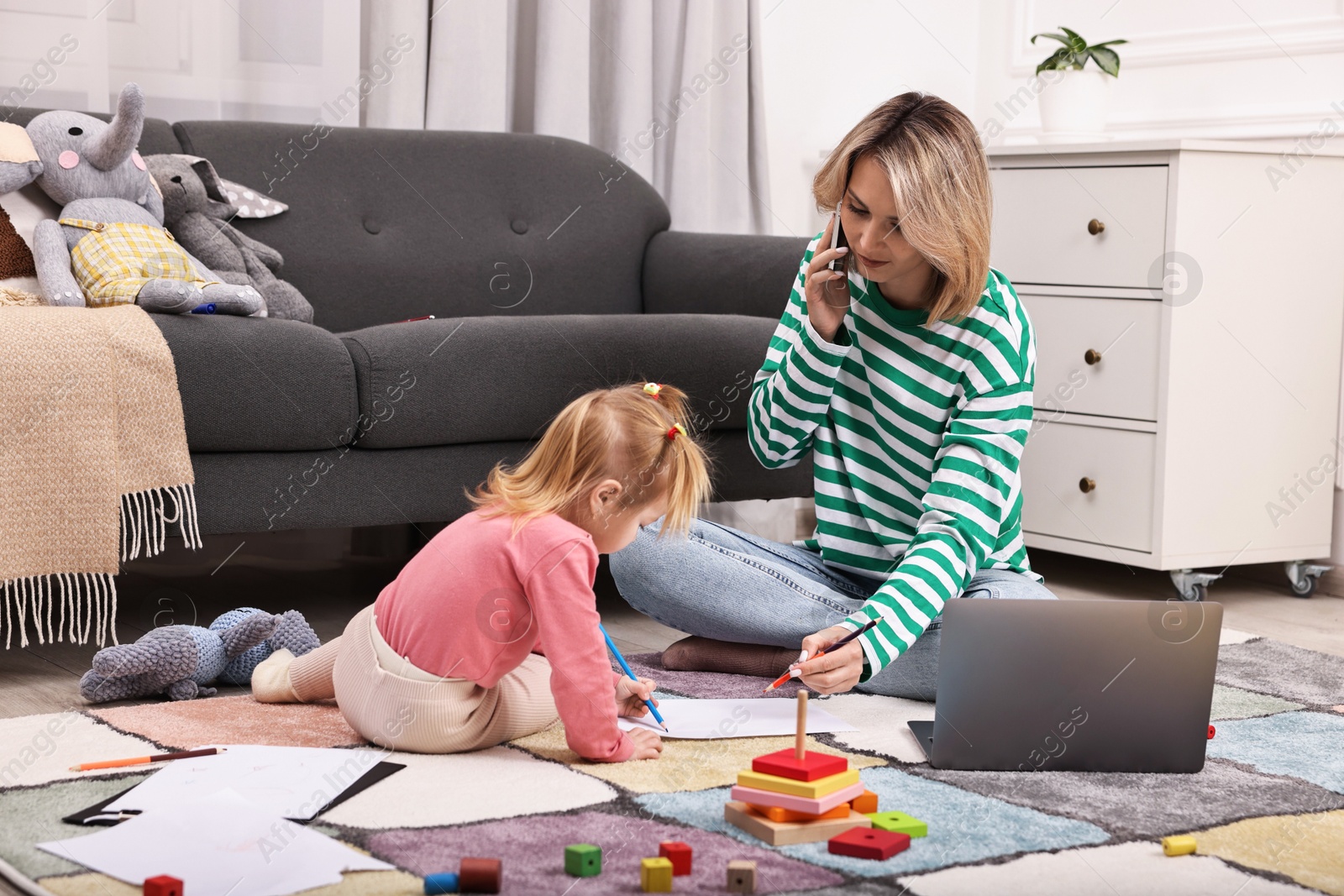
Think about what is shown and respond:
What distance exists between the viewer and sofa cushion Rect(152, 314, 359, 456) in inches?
65.4

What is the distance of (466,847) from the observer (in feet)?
3.34

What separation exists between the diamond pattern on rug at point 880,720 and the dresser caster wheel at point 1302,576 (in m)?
1.17

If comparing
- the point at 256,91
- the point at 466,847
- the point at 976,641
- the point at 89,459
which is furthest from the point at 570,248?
the point at 466,847

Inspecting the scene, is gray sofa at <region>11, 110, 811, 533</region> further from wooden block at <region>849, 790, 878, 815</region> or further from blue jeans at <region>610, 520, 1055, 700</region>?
wooden block at <region>849, 790, 878, 815</region>

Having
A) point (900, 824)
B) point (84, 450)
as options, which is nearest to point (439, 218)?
point (84, 450)

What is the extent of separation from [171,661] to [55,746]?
→ 0.70 feet

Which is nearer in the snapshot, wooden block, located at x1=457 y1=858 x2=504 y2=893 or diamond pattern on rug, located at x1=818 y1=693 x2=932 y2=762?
wooden block, located at x1=457 y1=858 x2=504 y2=893

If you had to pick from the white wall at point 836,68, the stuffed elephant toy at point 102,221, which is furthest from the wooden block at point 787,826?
the white wall at point 836,68

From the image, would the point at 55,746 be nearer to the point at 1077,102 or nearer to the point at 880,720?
the point at 880,720

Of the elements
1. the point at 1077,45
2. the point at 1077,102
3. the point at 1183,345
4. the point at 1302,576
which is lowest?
the point at 1302,576

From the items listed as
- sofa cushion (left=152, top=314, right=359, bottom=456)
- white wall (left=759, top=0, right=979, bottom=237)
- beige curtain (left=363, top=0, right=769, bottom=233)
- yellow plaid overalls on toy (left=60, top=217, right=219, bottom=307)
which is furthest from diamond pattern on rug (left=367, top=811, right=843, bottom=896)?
white wall (left=759, top=0, right=979, bottom=237)

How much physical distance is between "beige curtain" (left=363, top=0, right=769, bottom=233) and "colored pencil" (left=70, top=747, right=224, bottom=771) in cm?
167

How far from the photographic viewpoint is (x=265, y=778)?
1.14m

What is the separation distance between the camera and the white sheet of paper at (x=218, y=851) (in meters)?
0.94
